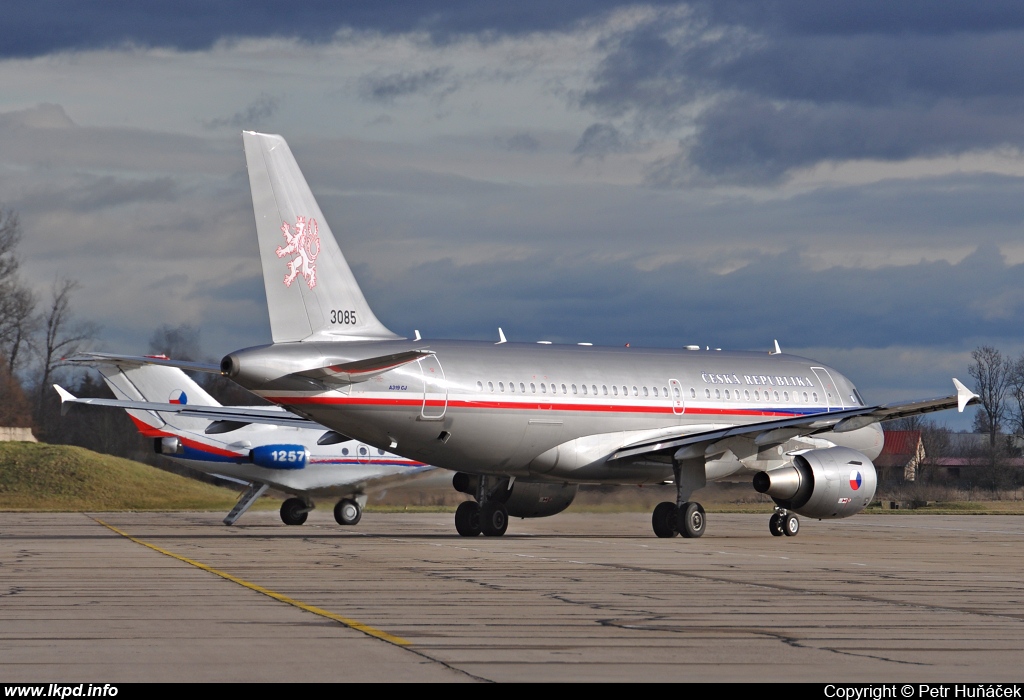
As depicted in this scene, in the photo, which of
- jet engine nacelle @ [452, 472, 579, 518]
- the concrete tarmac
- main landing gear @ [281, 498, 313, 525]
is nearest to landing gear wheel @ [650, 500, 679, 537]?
the concrete tarmac

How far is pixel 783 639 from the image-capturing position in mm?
12250

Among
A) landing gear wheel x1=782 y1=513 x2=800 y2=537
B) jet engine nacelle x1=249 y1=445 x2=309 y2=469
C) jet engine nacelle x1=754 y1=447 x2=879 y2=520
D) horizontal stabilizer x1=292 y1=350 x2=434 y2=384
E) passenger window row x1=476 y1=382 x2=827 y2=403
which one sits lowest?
landing gear wheel x1=782 y1=513 x2=800 y2=537

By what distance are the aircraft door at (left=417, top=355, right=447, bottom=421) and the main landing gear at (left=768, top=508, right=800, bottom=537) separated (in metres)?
9.81

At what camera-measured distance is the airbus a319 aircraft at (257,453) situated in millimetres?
41156

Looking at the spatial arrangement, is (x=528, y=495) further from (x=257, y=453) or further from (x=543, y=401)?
(x=257, y=453)

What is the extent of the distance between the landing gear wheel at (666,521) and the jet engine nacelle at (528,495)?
3281 mm

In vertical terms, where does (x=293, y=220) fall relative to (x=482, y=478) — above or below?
above

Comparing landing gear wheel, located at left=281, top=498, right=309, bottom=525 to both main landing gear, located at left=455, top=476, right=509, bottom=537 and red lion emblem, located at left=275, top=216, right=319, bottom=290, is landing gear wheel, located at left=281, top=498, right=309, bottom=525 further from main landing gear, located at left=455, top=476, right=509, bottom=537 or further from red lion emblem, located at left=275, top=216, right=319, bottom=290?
red lion emblem, located at left=275, top=216, right=319, bottom=290

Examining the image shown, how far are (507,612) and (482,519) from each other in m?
19.0

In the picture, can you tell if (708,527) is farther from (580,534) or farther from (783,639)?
(783,639)

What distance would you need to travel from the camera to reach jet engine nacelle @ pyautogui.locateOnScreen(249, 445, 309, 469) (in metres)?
41.3
